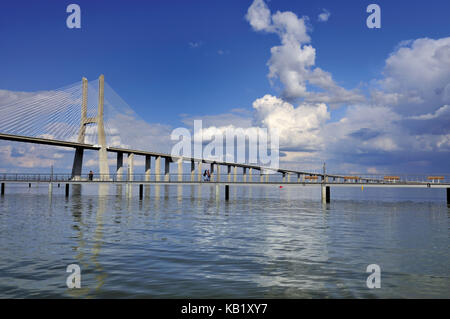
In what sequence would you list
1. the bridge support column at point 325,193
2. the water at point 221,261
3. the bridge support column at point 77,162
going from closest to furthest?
Result: the water at point 221,261
the bridge support column at point 325,193
the bridge support column at point 77,162

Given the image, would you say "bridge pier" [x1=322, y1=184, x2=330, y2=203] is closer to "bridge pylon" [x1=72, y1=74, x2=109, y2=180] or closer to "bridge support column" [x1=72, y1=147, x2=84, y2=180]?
"bridge pylon" [x1=72, y1=74, x2=109, y2=180]

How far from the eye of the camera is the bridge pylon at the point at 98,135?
244 feet

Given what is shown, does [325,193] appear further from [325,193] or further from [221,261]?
[221,261]

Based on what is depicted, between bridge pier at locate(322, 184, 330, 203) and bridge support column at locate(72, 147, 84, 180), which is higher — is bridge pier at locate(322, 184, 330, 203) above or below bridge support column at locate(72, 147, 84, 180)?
below

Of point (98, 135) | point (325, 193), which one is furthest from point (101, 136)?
point (325, 193)

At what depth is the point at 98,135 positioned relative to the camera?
7906cm

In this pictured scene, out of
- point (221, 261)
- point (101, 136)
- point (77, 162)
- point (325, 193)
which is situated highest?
point (101, 136)

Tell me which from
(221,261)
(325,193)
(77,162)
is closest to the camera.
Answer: (221,261)

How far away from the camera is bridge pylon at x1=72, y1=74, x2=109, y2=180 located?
7431 centimetres

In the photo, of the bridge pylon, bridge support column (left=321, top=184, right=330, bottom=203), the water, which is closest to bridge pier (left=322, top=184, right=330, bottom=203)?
bridge support column (left=321, top=184, right=330, bottom=203)

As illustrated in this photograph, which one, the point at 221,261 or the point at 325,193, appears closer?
the point at 221,261

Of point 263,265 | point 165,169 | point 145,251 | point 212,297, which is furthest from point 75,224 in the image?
point 165,169

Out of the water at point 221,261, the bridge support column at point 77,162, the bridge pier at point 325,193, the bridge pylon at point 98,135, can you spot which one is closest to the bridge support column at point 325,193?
the bridge pier at point 325,193

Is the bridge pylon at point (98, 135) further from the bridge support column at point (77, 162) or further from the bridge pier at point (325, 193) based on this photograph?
the bridge pier at point (325, 193)
